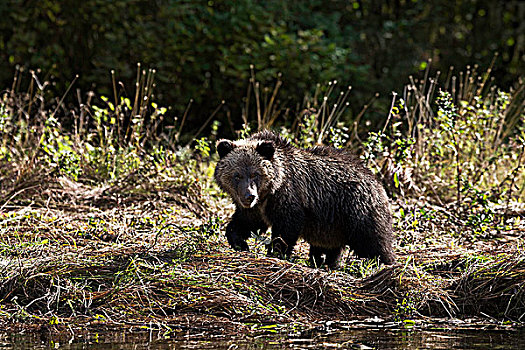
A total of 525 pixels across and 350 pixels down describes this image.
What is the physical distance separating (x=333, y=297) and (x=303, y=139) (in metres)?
3.76

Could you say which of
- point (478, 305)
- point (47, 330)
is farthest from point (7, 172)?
point (478, 305)

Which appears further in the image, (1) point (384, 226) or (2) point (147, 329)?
(1) point (384, 226)

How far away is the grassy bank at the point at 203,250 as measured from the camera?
17.4ft

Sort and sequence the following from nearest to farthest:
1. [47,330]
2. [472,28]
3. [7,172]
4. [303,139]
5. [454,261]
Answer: [47,330]
[454,261]
[7,172]
[303,139]
[472,28]

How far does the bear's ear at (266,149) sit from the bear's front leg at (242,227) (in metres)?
0.50

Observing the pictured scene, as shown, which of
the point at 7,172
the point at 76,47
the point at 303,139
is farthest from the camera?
the point at 76,47

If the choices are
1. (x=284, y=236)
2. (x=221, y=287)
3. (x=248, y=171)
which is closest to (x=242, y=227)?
(x=284, y=236)

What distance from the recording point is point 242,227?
6527 millimetres

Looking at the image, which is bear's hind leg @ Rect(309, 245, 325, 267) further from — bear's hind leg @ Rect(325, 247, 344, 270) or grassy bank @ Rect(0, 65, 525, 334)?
grassy bank @ Rect(0, 65, 525, 334)

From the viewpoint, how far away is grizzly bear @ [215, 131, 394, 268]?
20.9 ft

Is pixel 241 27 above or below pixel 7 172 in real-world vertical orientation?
above

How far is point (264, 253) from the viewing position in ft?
21.5

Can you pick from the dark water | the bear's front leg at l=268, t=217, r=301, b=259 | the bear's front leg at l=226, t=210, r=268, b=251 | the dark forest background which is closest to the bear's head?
the bear's front leg at l=226, t=210, r=268, b=251

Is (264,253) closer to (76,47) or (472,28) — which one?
(76,47)
